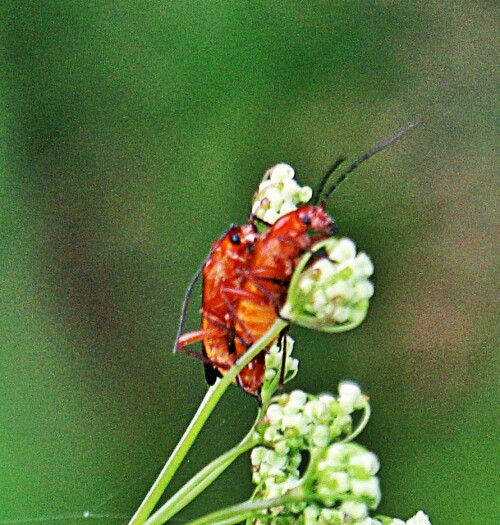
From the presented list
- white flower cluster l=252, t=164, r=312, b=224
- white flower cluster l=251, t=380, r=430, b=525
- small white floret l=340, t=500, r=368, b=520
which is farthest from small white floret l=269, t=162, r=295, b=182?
small white floret l=340, t=500, r=368, b=520

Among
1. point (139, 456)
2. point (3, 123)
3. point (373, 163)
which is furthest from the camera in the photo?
point (373, 163)

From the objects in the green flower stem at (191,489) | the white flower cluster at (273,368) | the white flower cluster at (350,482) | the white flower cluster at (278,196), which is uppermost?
the white flower cluster at (278,196)

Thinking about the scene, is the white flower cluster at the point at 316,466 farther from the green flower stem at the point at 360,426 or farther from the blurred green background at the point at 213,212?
the blurred green background at the point at 213,212

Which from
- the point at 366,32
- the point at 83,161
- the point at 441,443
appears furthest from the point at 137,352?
the point at 366,32

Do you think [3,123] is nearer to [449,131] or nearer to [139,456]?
[139,456]

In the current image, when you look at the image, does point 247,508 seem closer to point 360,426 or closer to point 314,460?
point 314,460

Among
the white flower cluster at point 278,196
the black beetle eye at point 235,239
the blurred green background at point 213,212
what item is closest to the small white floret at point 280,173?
the white flower cluster at point 278,196
